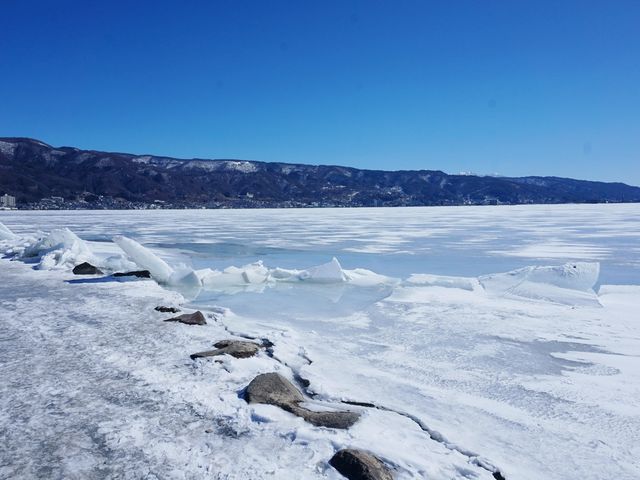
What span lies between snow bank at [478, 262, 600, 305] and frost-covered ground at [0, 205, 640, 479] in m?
0.04

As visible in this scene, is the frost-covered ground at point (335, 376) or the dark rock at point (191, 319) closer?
the frost-covered ground at point (335, 376)

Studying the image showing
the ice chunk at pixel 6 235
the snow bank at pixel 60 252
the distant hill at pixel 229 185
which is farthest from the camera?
the distant hill at pixel 229 185

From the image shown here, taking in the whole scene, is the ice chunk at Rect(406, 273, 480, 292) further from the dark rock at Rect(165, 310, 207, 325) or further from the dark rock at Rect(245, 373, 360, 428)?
the dark rock at Rect(245, 373, 360, 428)

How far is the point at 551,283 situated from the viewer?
775cm

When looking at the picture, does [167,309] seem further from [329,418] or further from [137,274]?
[329,418]

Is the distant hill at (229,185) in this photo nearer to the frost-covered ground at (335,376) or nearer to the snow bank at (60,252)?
the snow bank at (60,252)

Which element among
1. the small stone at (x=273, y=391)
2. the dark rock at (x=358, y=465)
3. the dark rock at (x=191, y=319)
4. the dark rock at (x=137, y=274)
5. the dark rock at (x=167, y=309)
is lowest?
the dark rock at (x=137, y=274)

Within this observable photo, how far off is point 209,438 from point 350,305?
4.41 m

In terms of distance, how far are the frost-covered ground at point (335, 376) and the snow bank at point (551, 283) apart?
0.04 m

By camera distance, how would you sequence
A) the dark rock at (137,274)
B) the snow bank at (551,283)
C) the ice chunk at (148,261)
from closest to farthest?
the snow bank at (551,283), the ice chunk at (148,261), the dark rock at (137,274)

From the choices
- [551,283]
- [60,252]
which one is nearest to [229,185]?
[60,252]

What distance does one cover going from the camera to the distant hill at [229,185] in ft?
404

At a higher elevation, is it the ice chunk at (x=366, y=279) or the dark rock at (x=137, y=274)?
the ice chunk at (x=366, y=279)

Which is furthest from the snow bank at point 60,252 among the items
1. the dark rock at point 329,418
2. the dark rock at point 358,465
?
the dark rock at point 358,465
